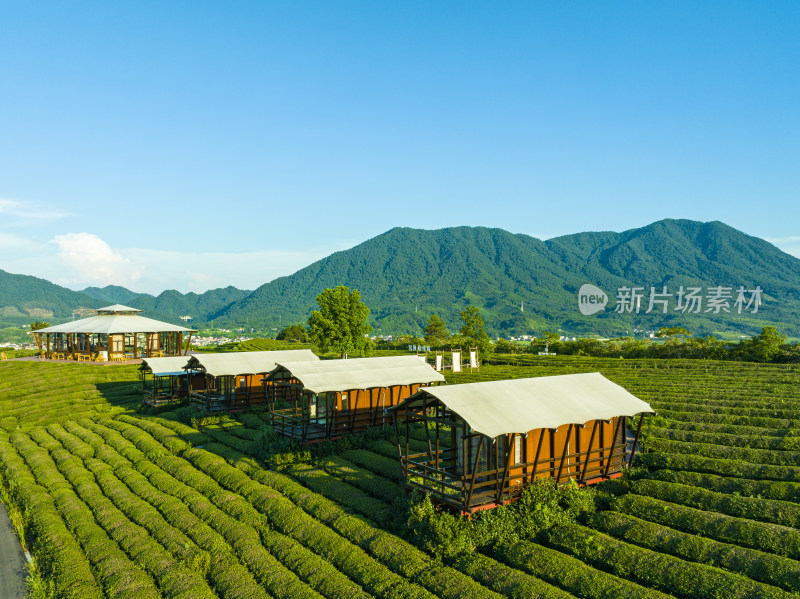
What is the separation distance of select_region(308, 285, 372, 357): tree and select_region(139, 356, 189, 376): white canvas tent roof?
45.5ft

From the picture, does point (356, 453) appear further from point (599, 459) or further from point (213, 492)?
point (599, 459)

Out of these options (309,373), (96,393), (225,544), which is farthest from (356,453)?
(96,393)

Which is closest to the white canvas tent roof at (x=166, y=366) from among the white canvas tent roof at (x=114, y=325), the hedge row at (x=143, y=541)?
the hedge row at (x=143, y=541)

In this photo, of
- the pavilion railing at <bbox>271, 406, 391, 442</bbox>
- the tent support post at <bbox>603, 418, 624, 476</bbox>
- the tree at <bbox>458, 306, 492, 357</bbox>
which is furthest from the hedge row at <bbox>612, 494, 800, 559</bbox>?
the tree at <bbox>458, 306, 492, 357</bbox>

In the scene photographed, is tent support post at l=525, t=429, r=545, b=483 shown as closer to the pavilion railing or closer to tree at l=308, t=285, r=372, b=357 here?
the pavilion railing

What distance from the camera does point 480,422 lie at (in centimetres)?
1914

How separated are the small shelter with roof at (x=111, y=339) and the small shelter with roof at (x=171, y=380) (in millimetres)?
19441

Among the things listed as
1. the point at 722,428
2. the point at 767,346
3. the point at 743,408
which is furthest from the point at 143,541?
the point at 767,346

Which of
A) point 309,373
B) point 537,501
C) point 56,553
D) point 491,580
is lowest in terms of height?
point 56,553

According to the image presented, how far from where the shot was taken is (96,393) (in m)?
51.5

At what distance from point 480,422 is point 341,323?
39042 millimetres

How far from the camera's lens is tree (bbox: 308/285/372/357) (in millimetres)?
57000

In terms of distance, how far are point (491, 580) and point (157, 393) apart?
38.4 metres

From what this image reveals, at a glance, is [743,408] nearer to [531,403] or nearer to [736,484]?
[736,484]
